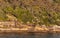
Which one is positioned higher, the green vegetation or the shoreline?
the green vegetation

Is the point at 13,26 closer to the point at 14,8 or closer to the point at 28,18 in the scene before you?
the point at 28,18

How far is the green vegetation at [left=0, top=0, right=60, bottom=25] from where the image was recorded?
16362 centimetres

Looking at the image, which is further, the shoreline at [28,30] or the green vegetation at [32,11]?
the green vegetation at [32,11]

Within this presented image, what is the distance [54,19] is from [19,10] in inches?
961

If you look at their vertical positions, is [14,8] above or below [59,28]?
above

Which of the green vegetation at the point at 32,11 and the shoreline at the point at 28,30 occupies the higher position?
the green vegetation at the point at 32,11

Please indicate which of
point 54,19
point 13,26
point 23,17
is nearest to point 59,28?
point 54,19

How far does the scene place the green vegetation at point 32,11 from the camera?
16362 centimetres

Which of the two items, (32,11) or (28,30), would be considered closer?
(28,30)

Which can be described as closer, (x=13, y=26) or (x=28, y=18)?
(x=13, y=26)

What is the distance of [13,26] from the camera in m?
144

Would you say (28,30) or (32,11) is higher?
(32,11)

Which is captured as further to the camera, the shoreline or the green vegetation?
the green vegetation

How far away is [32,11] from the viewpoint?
178 m
